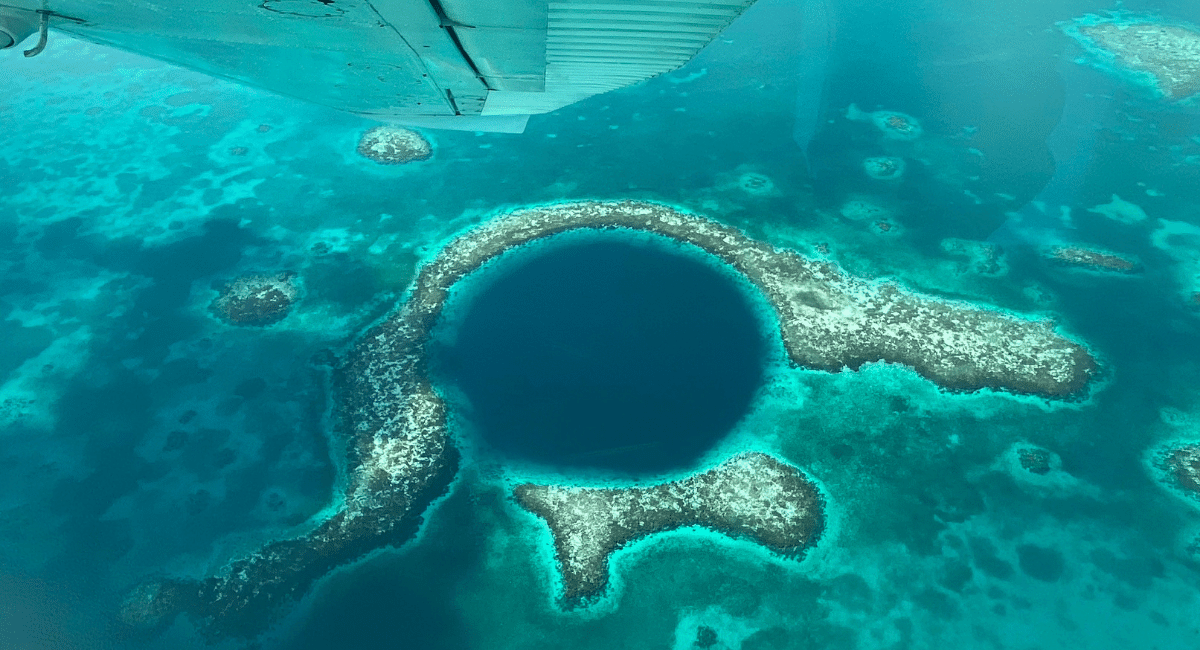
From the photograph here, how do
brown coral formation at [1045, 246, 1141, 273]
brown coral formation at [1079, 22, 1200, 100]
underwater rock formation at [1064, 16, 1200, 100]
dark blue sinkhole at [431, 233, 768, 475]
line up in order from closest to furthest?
1. dark blue sinkhole at [431, 233, 768, 475]
2. brown coral formation at [1045, 246, 1141, 273]
3. brown coral formation at [1079, 22, 1200, 100]
4. underwater rock formation at [1064, 16, 1200, 100]

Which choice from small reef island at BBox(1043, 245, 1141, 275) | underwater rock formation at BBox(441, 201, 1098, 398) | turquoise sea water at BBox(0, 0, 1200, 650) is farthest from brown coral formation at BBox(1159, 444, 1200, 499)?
small reef island at BBox(1043, 245, 1141, 275)

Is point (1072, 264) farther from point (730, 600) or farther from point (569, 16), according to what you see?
point (569, 16)

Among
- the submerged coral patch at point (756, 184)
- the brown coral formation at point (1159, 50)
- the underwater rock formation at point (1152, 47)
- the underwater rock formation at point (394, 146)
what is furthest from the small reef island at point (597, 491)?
the underwater rock formation at point (1152, 47)

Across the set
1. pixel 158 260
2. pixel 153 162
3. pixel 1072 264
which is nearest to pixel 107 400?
pixel 158 260

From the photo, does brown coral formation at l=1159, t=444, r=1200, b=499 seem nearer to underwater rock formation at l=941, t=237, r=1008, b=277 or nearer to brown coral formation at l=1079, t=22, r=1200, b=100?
underwater rock formation at l=941, t=237, r=1008, b=277

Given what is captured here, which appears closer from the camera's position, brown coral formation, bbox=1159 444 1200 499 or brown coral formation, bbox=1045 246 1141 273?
brown coral formation, bbox=1159 444 1200 499

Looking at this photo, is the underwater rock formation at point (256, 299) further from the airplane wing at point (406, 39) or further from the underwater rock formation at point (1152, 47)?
the underwater rock formation at point (1152, 47)

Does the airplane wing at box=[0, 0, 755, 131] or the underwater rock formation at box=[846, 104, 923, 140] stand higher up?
the airplane wing at box=[0, 0, 755, 131]
